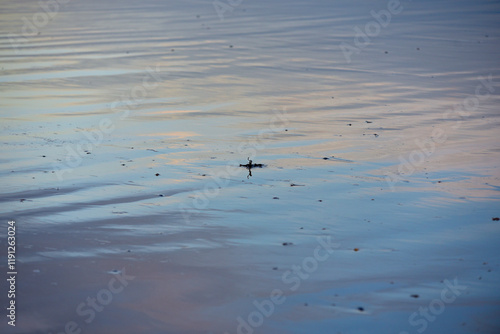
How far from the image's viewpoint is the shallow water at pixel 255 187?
4324mm

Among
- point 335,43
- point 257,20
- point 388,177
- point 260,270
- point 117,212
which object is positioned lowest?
point 260,270

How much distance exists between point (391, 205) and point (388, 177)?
31.2 inches

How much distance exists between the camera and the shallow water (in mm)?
4324

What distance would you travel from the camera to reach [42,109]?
9.73 meters

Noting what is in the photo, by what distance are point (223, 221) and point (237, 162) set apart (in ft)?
5.32

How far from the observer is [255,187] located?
6492 millimetres

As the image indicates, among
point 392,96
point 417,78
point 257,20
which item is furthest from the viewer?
point 257,20

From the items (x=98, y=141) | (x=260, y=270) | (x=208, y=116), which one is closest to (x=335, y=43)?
(x=208, y=116)

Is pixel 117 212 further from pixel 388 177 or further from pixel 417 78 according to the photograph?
pixel 417 78

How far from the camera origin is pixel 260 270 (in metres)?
4.75

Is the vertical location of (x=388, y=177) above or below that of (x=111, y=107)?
below

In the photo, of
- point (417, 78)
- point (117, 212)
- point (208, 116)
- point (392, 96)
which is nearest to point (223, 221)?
point (117, 212)

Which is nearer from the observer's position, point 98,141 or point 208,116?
point 98,141

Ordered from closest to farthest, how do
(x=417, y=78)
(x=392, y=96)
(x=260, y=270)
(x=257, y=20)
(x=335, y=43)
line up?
1. (x=260, y=270)
2. (x=392, y=96)
3. (x=417, y=78)
4. (x=335, y=43)
5. (x=257, y=20)
